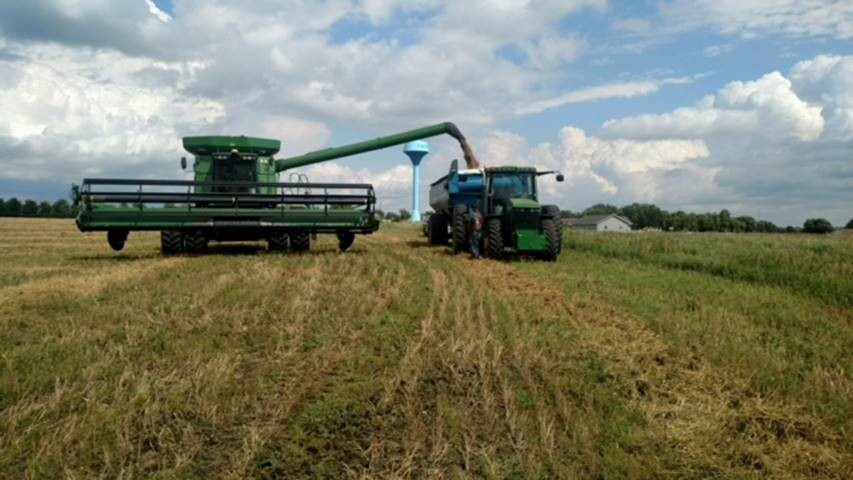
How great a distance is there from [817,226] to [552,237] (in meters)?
35.7

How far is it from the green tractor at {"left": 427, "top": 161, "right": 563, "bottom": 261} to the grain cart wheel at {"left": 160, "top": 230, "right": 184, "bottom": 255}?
660 cm

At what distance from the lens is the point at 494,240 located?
1546cm

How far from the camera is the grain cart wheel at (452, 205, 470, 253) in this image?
1694cm

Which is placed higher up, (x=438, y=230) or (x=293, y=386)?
(x=438, y=230)

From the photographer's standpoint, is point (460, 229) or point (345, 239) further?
point (460, 229)

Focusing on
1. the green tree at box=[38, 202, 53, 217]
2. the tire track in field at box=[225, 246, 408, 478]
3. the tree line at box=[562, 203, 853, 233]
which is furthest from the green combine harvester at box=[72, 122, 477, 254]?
the green tree at box=[38, 202, 53, 217]

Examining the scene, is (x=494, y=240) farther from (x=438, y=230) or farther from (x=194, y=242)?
(x=194, y=242)

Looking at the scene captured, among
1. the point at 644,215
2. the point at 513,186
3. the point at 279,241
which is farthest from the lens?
the point at 644,215

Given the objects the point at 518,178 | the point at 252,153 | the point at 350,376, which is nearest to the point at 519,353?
the point at 350,376

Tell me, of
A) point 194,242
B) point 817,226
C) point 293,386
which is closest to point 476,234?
point 194,242

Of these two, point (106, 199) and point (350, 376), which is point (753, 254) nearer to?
point (350, 376)

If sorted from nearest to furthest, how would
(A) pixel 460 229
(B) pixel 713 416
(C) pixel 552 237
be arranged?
(B) pixel 713 416 < (C) pixel 552 237 < (A) pixel 460 229

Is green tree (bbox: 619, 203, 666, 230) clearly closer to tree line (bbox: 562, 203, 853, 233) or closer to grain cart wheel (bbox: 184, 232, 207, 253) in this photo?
tree line (bbox: 562, 203, 853, 233)

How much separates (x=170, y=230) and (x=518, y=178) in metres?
8.27
